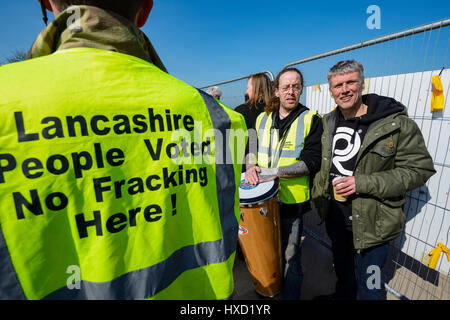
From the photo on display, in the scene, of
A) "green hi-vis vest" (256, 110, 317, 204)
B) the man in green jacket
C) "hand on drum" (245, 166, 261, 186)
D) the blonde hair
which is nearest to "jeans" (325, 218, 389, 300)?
the man in green jacket

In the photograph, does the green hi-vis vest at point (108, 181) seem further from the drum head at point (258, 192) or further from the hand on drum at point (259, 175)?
the hand on drum at point (259, 175)

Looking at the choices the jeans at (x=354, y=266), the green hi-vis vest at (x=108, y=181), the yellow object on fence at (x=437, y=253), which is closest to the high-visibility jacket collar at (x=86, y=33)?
the green hi-vis vest at (x=108, y=181)

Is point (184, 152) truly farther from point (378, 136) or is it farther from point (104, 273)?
point (378, 136)

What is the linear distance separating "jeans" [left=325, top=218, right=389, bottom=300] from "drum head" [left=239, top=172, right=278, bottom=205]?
67 cm

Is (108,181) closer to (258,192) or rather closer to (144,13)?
(144,13)

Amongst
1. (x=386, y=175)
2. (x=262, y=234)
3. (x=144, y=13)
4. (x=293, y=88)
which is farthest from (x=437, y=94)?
(x=144, y=13)

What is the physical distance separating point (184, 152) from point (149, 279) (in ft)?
1.43

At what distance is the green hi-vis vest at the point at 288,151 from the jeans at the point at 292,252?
15cm

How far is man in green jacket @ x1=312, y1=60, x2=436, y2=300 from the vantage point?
4.80ft

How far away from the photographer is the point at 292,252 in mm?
2016

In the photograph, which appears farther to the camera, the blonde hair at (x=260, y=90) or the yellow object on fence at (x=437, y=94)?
the blonde hair at (x=260, y=90)

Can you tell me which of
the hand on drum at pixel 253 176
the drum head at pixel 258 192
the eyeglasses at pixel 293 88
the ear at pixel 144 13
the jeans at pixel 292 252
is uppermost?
the ear at pixel 144 13

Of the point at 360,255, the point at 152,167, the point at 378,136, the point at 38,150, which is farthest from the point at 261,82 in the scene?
the point at 38,150

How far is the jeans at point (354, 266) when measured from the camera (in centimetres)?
165
